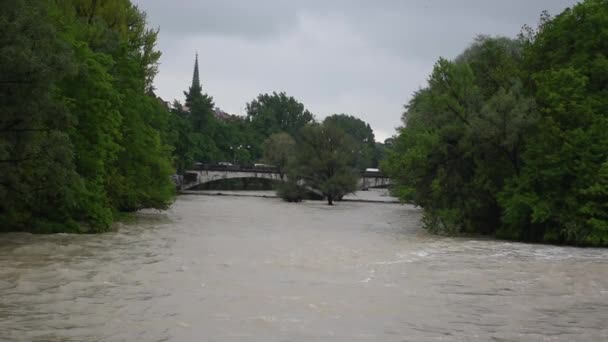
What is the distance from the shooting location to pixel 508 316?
39.4ft

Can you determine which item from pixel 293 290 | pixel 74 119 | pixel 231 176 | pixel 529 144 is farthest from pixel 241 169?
pixel 293 290

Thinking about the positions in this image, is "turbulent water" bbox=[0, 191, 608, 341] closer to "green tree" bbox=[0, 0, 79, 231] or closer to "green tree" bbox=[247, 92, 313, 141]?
"green tree" bbox=[0, 0, 79, 231]

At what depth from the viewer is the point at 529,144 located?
27172mm

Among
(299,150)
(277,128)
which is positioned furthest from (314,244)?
(277,128)

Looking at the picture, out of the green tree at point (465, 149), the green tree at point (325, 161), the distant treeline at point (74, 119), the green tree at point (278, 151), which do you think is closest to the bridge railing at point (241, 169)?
the green tree at point (278, 151)

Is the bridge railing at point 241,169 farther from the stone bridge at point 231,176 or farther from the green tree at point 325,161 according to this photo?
the green tree at point 325,161

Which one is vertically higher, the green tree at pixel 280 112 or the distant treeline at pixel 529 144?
the green tree at pixel 280 112

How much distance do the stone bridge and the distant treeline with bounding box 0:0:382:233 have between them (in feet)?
128

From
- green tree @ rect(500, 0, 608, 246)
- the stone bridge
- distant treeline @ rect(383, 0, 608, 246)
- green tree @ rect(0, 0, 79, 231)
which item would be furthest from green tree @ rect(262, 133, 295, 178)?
green tree @ rect(0, 0, 79, 231)

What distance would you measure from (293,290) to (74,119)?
36.6 ft

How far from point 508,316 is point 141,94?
84.9 ft

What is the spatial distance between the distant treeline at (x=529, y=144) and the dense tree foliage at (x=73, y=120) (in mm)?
12910

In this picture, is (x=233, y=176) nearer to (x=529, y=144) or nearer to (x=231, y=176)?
(x=231, y=176)

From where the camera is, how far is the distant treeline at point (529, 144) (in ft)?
82.0
